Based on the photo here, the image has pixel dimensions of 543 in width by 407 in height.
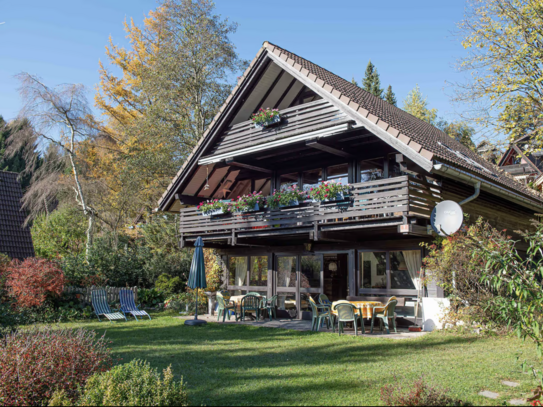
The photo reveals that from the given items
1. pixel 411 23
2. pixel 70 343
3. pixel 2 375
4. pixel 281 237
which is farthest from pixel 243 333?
pixel 411 23

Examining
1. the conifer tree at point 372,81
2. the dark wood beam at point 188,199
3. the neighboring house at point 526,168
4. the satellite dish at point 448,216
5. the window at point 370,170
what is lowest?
the satellite dish at point 448,216

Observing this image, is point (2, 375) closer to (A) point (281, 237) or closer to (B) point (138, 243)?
(A) point (281, 237)

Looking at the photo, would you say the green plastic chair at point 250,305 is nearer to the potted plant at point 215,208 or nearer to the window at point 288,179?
the potted plant at point 215,208

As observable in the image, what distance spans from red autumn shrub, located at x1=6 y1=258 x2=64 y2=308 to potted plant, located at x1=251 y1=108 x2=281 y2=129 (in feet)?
26.8

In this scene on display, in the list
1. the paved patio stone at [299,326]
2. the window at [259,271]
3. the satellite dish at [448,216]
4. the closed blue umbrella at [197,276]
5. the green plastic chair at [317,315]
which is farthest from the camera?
the window at [259,271]

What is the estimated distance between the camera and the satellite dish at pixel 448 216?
978 cm

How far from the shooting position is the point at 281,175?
632 inches

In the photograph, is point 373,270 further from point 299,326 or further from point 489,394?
point 489,394

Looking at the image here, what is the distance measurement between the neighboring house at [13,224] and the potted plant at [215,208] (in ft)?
28.7

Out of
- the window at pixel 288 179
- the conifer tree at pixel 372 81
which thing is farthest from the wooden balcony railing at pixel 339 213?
the conifer tree at pixel 372 81

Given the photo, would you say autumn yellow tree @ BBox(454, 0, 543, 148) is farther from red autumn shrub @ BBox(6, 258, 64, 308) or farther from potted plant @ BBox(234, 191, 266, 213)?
red autumn shrub @ BBox(6, 258, 64, 308)

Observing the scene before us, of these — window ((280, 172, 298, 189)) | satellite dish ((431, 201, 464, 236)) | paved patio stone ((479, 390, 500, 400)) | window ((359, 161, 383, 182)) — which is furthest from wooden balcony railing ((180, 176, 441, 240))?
paved patio stone ((479, 390, 500, 400))

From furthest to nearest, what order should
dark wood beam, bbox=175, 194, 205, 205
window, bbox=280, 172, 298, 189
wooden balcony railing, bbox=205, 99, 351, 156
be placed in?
dark wood beam, bbox=175, 194, 205, 205
window, bbox=280, 172, 298, 189
wooden balcony railing, bbox=205, 99, 351, 156

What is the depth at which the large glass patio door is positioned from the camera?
14750 millimetres
